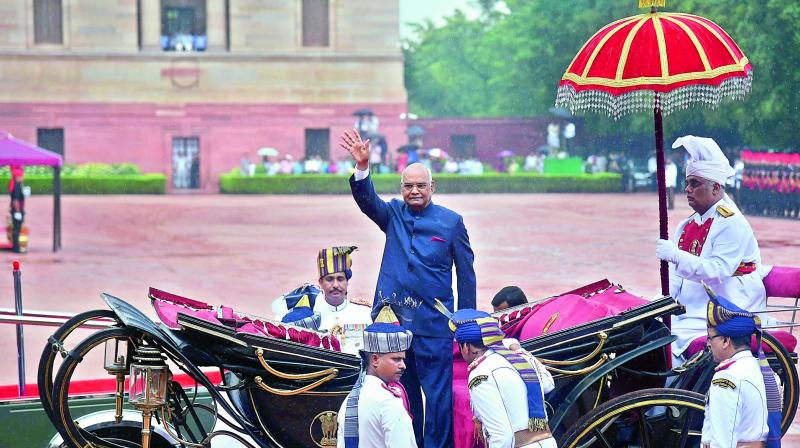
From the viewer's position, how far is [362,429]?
4426 millimetres

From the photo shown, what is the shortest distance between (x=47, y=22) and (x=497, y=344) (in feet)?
130

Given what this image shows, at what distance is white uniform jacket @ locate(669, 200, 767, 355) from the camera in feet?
18.5

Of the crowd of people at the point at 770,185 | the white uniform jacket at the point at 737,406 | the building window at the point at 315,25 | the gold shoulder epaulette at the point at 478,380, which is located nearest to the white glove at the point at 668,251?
the white uniform jacket at the point at 737,406

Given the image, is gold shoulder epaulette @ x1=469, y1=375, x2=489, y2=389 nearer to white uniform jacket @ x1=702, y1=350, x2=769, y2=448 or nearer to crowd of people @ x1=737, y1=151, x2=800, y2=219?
white uniform jacket @ x1=702, y1=350, x2=769, y2=448

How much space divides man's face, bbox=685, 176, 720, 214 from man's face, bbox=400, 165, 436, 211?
1.41 m

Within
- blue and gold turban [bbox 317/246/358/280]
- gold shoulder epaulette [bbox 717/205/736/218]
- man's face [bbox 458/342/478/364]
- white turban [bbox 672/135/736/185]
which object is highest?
white turban [bbox 672/135/736/185]

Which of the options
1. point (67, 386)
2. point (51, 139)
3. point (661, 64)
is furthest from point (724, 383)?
point (51, 139)

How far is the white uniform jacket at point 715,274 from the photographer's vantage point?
18.5 ft

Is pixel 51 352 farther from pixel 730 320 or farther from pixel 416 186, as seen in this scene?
pixel 730 320

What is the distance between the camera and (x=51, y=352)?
5016mm

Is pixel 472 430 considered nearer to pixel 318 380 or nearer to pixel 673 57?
pixel 318 380

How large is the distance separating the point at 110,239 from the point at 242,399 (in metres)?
17.7

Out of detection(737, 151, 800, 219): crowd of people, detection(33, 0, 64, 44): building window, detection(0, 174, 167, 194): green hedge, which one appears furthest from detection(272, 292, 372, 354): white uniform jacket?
detection(33, 0, 64, 44): building window

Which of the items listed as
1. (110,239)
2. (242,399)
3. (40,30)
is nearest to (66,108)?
(40,30)
